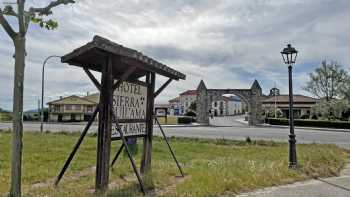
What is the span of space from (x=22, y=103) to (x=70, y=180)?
3.21 metres

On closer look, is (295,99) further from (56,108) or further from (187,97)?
(187,97)

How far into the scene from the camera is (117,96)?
20.7 feet

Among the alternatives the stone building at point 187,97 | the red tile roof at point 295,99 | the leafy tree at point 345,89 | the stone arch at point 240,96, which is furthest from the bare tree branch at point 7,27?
the stone building at point 187,97

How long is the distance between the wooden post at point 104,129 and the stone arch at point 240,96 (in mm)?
39726

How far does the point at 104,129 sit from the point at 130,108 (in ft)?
3.84

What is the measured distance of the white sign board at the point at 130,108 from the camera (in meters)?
6.32

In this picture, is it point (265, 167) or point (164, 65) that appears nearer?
point (164, 65)

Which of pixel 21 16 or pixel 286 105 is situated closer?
pixel 21 16

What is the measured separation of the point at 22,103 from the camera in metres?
4.27

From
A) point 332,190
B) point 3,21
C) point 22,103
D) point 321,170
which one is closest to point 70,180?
point 22,103

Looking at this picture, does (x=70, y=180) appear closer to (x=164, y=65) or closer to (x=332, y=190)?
(x=164, y=65)

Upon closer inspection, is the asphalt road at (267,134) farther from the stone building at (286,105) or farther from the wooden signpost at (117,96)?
the stone building at (286,105)

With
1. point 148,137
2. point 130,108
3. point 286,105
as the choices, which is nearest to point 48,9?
point 130,108

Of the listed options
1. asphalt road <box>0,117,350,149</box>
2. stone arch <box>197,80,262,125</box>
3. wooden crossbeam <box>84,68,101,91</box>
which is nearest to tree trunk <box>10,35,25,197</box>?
wooden crossbeam <box>84,68,101,91</box>
